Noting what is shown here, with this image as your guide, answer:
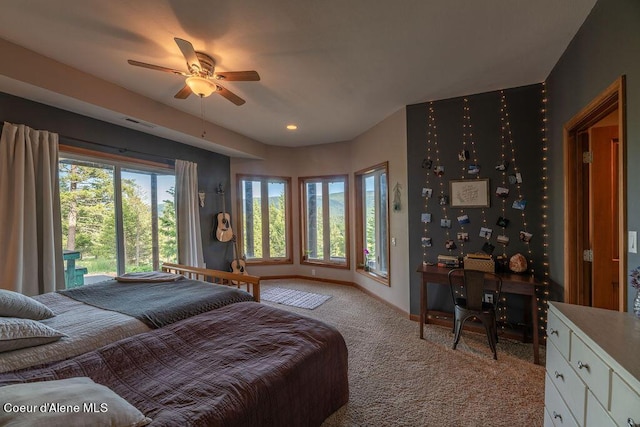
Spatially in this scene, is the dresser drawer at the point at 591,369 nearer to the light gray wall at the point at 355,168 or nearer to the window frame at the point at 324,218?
the light gray wall at the point at 355,168

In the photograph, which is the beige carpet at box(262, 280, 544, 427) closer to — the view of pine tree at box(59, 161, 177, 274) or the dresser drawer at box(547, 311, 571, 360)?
the dresser drawer at box(547, 311, 571, 360)

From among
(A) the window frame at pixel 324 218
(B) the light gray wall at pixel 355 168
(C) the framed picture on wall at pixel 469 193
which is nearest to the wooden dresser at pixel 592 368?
(C) the framed picture on wall at pixel 469 193

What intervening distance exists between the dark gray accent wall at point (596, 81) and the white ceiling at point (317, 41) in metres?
0.14

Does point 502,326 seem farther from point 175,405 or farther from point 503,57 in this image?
point 175,405

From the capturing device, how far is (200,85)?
2131 millimetres

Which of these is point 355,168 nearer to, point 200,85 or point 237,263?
point 237,263

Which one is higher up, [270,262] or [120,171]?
[120,171]

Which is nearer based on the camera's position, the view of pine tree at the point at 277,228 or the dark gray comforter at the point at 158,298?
the dark gray comforter at the point at 158,298

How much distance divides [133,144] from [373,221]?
3571mm

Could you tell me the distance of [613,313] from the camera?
1.28m

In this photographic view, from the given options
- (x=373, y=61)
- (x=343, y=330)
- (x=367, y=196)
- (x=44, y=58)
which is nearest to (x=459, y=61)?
(x=373, y=61)

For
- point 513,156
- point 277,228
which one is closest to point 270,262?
point 277,228

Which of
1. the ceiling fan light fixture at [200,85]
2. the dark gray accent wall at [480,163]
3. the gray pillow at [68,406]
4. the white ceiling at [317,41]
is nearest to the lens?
the gray pillow at [68,406]

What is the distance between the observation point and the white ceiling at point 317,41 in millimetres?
1688
